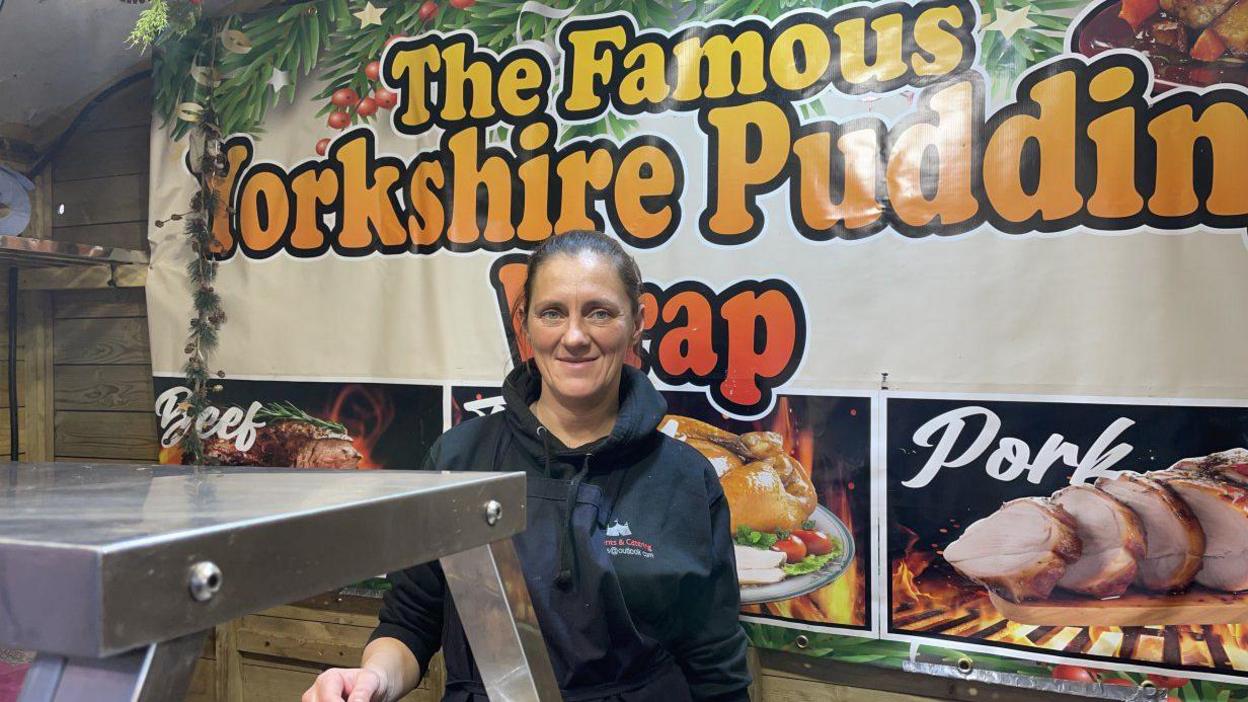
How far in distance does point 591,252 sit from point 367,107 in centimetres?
108

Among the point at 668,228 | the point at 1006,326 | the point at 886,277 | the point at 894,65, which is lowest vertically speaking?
the point at 1006,326

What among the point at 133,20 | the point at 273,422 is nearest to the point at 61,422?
the point at 273,422

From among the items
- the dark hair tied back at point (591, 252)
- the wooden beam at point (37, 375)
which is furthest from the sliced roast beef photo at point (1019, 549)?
the wooden beam at point (37, 375)

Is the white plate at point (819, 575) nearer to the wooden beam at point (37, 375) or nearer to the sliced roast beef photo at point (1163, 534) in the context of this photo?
the sliced roast beef photo at point (1163, 534)

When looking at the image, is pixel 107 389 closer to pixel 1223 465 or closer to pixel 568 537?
pixel 568 537

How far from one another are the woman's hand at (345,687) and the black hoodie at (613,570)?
34cm

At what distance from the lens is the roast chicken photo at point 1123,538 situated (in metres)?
1.44

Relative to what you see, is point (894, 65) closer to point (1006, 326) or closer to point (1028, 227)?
point (1028, 227)

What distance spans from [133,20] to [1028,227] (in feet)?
7.17

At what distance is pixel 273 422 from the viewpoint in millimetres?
2162

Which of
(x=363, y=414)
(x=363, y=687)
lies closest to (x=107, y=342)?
(x=363, y=414)

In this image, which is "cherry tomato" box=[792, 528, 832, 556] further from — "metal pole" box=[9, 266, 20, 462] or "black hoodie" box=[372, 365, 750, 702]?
"metal pole" box=[9, 266, 20, 462]

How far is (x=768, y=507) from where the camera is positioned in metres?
1.71

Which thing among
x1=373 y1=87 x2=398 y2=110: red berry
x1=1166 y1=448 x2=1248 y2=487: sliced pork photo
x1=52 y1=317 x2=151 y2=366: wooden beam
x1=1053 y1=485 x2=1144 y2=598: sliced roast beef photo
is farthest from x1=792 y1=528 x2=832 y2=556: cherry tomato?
x1=52 y1=317 x2=151 y2=366: wooden beam
